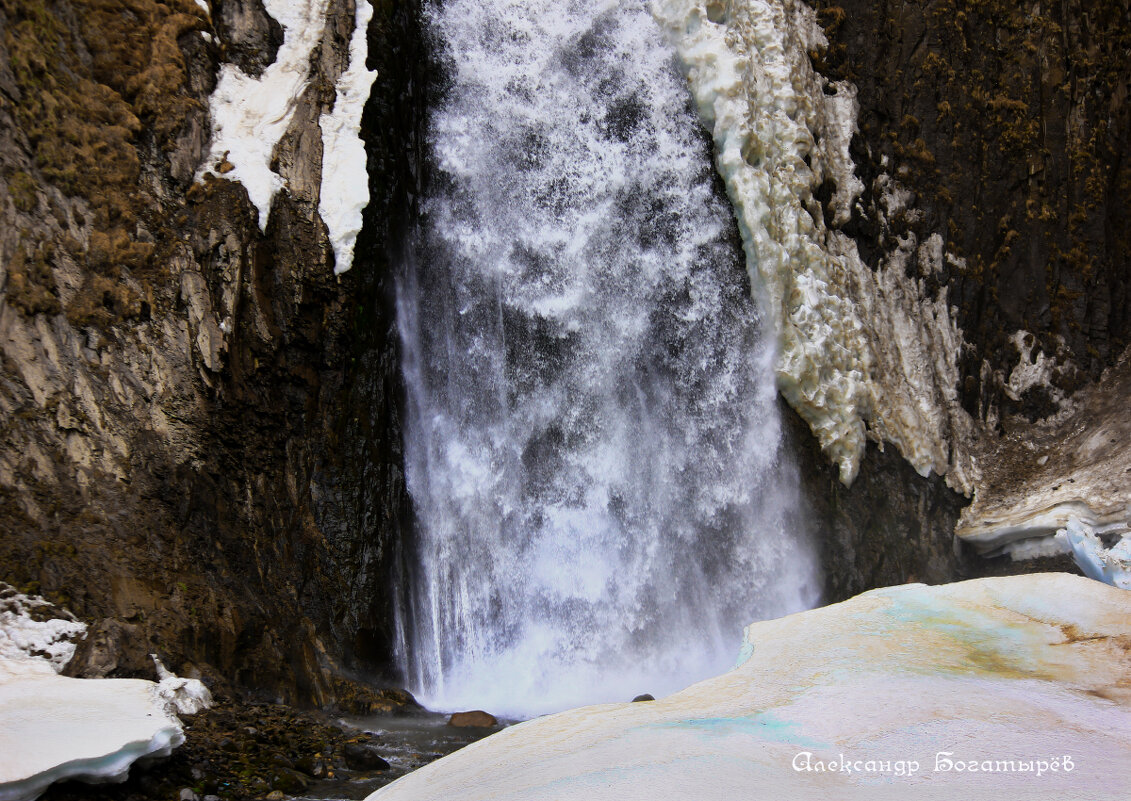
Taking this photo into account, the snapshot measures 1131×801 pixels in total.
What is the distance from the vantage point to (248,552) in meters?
8.34

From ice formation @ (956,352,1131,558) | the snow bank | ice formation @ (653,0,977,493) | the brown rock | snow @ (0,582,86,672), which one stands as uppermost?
ice formation @ (653,0,977,493)

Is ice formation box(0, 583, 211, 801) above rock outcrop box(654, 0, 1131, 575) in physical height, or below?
below

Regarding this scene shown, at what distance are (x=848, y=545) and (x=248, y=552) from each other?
24.6 ft

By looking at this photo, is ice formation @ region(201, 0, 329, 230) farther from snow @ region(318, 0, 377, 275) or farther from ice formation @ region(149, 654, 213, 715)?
ice formation @ region(149, 654, 213, 715)

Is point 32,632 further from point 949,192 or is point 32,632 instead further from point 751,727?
point 949,192

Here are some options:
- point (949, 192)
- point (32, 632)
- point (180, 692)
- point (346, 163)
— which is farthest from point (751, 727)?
point (949, 192)

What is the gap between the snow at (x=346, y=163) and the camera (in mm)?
9617

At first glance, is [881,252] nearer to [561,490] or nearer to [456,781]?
[561,490]

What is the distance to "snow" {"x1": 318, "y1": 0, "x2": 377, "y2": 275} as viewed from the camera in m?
9.62

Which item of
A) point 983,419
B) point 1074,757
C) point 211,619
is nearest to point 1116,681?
point 1074,757

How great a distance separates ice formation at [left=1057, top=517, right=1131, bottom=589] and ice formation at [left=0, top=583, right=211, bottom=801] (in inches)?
296

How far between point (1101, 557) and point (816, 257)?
5.10 meters

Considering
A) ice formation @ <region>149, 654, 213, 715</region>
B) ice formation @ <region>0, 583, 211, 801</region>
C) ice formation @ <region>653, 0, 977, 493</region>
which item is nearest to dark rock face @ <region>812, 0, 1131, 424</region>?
ice formation @ <region>653, 0, 977, 493</region>

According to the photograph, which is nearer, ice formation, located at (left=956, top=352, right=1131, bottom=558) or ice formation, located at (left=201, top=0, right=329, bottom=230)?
ice formation, located at (left=201, top=0, right=329, bottom=230)
